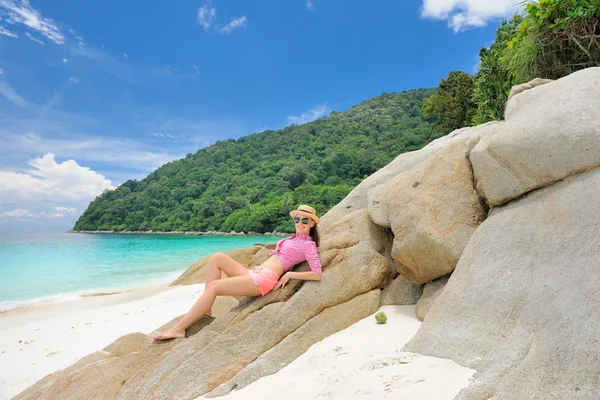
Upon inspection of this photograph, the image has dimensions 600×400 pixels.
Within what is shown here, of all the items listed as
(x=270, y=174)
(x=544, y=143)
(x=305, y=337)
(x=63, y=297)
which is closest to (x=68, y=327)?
(x=63, y=297)

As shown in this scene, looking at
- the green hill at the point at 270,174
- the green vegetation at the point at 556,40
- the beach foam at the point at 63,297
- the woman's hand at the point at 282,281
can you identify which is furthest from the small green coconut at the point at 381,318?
the green hill at the point at 270,174

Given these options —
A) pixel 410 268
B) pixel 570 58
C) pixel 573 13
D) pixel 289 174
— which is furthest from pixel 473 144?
pixel 289 174

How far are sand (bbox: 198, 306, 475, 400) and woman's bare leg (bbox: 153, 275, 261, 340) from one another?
1281 millimetres

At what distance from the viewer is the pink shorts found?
540cm

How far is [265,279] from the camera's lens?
5422 mm

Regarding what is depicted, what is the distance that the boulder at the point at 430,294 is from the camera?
4926 millimetres

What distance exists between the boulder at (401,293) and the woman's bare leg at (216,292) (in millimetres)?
1907

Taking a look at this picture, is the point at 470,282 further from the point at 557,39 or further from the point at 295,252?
the point at 557,39

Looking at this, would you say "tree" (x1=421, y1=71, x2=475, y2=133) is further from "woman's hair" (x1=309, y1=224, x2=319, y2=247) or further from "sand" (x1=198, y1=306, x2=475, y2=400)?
"sand" (x1=198, y1=306, x2=475, y2=400)

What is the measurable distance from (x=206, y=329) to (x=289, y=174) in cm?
8046

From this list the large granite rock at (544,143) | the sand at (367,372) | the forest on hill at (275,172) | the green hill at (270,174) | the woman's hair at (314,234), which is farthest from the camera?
the green hill at (270,174)

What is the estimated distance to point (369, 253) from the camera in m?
5.69

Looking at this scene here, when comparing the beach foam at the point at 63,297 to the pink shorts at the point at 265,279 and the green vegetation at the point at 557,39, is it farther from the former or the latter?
the green vegetation at the point at 557,39

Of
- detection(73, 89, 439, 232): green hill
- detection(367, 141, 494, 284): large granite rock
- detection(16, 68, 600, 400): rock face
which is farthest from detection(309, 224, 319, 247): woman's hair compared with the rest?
detection(73, 89, 439, 232): green hill
